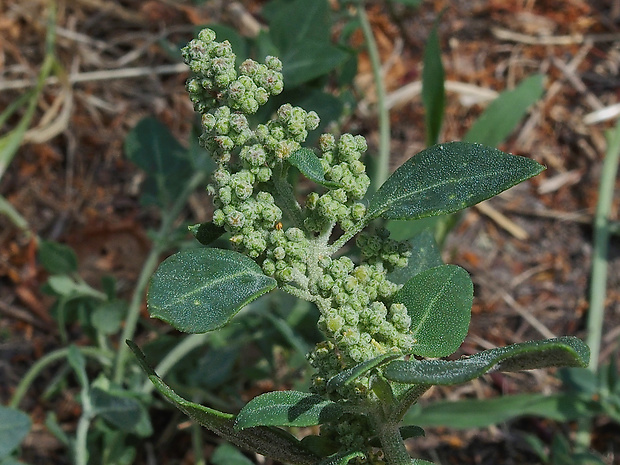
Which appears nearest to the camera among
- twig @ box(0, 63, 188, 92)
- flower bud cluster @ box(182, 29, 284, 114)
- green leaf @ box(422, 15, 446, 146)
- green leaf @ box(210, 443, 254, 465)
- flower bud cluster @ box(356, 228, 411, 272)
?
flower bud cluster @ box(182, 29, 284, 114)

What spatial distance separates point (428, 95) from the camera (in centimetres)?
283

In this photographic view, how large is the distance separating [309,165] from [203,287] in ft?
0.91

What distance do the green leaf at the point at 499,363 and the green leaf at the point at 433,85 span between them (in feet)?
5.72

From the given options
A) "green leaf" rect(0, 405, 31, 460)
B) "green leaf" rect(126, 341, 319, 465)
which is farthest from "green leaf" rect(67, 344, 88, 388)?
"green leaf" rect(126, 341, 319, 465)

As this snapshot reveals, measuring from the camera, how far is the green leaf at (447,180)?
1.26 metres

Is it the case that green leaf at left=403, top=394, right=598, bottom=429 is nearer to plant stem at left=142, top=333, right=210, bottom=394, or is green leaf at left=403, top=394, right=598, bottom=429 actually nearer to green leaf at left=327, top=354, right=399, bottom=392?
plant stem at left=142, top=333, right=210, bottom=394

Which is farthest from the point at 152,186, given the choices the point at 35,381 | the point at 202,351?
the point at 35,381

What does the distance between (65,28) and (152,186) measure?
1.41 metres

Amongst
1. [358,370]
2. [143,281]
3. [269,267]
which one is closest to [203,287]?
[269,267]

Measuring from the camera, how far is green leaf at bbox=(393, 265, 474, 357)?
1319 mm

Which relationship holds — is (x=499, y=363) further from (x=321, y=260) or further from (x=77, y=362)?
(x=77, y=362)

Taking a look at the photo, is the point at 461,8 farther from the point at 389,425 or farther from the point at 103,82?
the point at 389,425

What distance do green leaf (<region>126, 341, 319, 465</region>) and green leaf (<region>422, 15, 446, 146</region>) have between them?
1.66 m

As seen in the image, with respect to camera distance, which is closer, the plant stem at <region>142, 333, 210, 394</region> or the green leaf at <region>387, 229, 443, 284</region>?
the green leaf at <region>387, 229, 443, 284</region>
